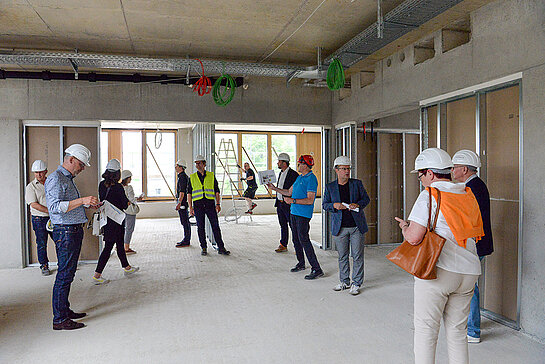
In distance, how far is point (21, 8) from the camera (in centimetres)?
403

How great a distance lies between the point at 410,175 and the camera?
278 inches

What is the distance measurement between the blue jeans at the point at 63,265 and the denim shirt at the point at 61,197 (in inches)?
2.9

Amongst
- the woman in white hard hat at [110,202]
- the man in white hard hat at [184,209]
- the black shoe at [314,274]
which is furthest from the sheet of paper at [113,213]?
the man in white hard hat at [184,209]

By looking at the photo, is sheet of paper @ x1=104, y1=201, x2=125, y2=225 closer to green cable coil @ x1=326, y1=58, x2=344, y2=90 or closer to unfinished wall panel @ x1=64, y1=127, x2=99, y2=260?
unfinished wall panel @ x1=64, y1=127, x2=99, y2=260

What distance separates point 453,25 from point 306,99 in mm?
2960

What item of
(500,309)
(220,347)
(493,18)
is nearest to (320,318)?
(220,347)

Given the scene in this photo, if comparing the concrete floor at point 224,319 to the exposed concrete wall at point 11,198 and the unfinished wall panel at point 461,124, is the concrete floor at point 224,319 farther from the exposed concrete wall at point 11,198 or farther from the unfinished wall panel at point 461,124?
the unfinished wall panel at point 461,124

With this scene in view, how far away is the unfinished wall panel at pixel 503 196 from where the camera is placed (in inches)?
140

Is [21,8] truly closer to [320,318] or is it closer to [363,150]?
[320,318]

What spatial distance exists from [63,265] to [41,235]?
2.26m

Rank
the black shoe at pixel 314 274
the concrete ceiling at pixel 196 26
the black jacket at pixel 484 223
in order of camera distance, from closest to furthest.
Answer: the black jacket at pixel 484 223 < the concrete ceiling at pixel 196 26 < the black shoe at pixel 314 274

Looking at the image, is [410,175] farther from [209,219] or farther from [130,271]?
[130,271]

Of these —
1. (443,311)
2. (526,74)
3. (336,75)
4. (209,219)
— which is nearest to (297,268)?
(209,219)

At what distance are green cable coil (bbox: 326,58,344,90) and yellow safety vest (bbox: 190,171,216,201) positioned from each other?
2.62 metres
